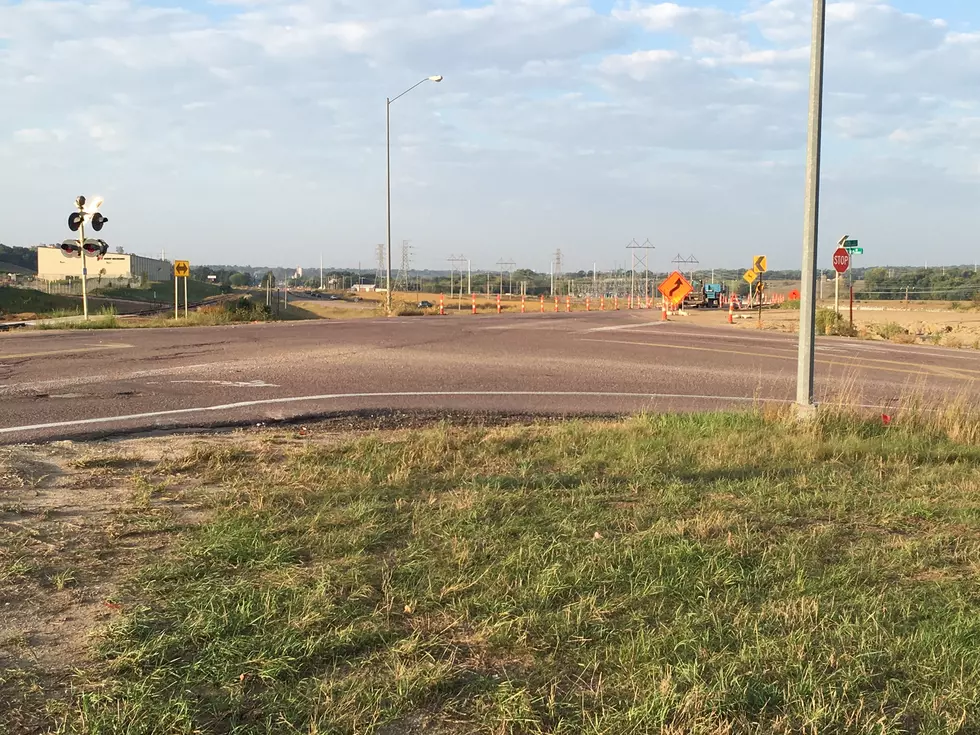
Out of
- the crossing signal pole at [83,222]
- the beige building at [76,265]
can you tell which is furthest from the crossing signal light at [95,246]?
the beige building at [76,265]

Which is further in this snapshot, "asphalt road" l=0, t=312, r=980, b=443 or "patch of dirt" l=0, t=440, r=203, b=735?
"asphalt road" l=0, t=312, r=980, b=443

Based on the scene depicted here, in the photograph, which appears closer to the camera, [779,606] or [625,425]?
[779,606]

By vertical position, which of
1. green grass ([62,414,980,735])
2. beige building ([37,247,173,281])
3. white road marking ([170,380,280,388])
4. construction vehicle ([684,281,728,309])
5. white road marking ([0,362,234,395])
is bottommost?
green grass ([62,414,980,735])

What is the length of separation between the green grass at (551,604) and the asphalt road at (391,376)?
10.6ft

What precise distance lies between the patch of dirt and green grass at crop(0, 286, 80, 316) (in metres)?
42.6

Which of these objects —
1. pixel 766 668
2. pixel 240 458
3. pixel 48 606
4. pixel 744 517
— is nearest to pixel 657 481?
pixel 744 517

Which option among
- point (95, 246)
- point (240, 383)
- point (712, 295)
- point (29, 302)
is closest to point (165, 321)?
point (95, 246)

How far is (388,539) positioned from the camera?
4.77 m

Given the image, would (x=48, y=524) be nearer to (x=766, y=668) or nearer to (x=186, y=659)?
(x=186, y=659)

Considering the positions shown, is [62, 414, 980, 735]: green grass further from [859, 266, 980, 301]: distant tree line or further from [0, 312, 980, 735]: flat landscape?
[859, 266, 980, 301]: distant tree line

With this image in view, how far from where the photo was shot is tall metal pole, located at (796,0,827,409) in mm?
8523

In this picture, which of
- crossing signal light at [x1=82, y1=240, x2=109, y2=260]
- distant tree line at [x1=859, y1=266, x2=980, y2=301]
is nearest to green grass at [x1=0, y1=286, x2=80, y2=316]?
crossing signal light at [x1=82, y1=240, x2=109, y2=260]

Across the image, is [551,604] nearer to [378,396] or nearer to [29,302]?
[378,396]

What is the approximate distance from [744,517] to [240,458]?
161 inches
